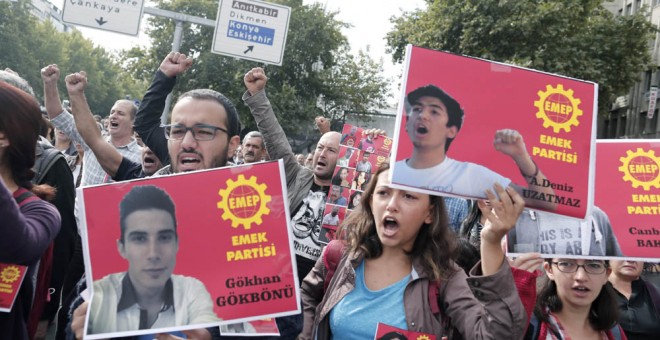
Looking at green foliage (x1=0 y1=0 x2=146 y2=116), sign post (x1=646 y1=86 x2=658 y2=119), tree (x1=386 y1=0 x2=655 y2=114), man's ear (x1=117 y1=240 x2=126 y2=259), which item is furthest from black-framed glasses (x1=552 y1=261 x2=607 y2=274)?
green foliage (x1=0 y1=0 x2=146 y2=116)

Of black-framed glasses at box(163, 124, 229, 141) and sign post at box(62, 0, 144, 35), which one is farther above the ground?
sign post at box(62, 0, 144, 35)

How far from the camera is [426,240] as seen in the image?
3027 millimetres

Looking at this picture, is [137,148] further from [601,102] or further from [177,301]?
[601,102]

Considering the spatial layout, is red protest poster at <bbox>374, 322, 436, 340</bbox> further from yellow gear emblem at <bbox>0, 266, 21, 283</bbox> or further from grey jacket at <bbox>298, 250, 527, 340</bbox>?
yellow gear emblem at <bbox>0, 266, 21, 283</bbox>

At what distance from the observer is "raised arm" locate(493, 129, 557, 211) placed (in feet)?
9.20

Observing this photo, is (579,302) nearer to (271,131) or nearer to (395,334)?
(395,334)

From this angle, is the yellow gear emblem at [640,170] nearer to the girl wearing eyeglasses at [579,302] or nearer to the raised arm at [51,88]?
the girl wearing eyeglasses at [579,302]

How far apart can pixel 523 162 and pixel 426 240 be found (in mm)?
504

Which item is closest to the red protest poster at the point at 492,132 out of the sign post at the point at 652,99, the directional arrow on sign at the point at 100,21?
the directional arrow on sign at the point at 100,21

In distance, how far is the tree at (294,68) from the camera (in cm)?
3388

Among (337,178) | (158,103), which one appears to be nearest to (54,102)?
(158,103)

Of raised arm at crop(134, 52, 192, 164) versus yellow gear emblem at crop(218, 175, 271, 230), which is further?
raised arm at crop(134, 52, 192, 164)

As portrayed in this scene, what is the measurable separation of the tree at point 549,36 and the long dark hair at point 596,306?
2237cm

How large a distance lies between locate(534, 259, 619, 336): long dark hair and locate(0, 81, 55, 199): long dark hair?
2257mm
